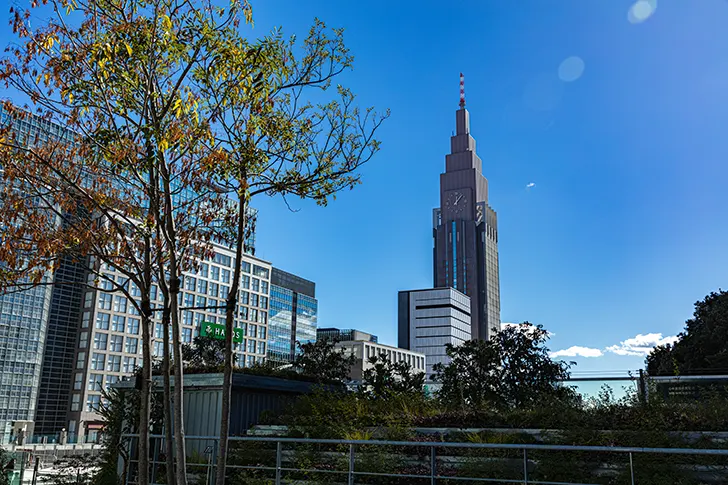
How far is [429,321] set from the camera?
164 m

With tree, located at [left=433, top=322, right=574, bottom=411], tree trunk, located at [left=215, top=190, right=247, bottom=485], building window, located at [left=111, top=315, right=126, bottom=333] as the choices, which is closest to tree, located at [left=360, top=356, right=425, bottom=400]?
tree, located at [left=433, top=322, right=574, bottom=411]

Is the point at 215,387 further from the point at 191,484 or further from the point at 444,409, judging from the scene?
the point at 444,409

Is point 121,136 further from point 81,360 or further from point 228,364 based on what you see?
point 81,360

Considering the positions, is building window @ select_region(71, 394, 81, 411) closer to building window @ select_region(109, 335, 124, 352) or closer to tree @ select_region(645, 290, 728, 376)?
building window @ select_region(109, 335, 124, 352)

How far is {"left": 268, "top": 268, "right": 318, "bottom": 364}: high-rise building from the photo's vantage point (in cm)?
13400

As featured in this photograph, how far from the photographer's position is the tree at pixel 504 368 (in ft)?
62.1

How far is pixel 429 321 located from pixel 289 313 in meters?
40.7

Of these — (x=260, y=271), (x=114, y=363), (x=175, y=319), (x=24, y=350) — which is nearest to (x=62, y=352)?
(x=24, y=350)

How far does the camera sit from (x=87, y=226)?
1062cm

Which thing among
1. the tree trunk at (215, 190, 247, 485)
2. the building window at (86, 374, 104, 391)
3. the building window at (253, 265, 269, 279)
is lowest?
the tree trunk at (215, 190, 247, 485)

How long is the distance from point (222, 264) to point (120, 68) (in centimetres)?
11072

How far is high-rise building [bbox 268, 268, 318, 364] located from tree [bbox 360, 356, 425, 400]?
10739cm

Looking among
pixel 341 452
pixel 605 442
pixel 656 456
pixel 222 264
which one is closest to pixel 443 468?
pixel 341 452

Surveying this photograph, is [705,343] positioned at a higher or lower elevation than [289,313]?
lower
